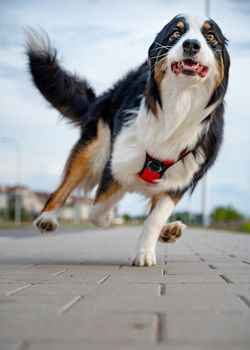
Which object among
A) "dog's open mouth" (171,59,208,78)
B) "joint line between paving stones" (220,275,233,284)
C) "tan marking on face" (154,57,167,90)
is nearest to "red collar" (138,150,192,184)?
"tan marking on face" (154,57,167,90)

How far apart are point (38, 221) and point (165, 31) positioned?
2449 millimetres

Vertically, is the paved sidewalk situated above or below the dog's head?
below

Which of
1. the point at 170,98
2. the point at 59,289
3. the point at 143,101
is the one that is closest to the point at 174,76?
the point at 170,98

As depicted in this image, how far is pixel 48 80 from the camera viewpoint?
7.13 m

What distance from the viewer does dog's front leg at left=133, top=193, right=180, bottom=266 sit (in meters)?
5.20

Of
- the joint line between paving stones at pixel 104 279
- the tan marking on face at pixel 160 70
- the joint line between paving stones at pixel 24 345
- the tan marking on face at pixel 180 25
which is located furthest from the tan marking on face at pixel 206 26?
the joint line between paving stones at pixel 24 345

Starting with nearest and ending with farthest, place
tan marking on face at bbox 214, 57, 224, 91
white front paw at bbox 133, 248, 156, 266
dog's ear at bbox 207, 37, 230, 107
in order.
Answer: tan marking on face at bbox 214, 57, 224, 91 → dog's ear at bbox 207, 37, 230, 107 → white front paw at bbox 133, 248, 156, 266

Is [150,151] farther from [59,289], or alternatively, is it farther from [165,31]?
[59,289]

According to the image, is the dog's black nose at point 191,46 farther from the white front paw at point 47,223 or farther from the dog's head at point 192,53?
the white front paw at point 47,223

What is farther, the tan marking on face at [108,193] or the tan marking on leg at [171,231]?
the tan marking on leg at [171,231]

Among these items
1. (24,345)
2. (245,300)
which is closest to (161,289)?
(245,300)

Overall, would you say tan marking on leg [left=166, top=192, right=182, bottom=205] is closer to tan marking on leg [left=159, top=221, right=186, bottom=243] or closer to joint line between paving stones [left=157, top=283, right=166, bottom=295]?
tan marking on leg [left=159, top=221, right=186, bottom=243]

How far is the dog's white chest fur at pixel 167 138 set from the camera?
4.99 m

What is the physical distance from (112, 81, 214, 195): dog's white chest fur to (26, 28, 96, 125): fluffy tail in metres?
1.62
